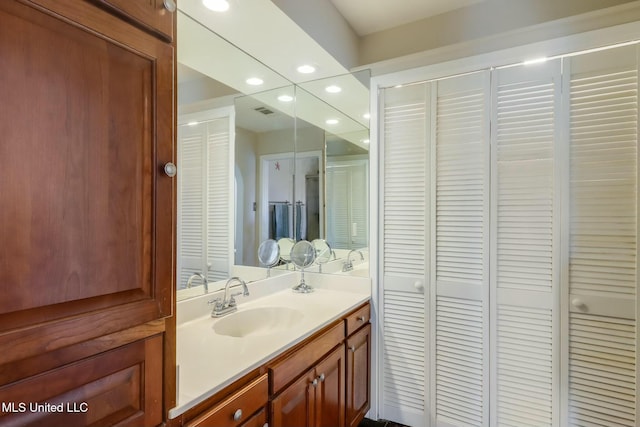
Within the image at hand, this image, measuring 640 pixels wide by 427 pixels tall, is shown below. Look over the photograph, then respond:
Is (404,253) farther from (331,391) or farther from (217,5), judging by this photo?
(217,5)

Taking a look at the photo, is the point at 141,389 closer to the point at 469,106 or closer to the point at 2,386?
the point at 2,386

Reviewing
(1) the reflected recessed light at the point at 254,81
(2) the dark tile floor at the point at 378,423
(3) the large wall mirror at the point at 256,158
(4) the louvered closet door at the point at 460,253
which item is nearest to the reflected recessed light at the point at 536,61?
(4) the louvered closet door at the point at 460,253

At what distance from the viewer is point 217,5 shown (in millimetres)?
1424

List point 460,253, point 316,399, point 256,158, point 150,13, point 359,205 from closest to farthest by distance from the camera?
point 150,13 → point 316,399 → point 460,253 → point 256,158 → point 359,205

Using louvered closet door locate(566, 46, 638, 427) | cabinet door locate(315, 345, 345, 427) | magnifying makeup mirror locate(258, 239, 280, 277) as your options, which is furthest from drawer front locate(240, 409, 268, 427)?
louvered closet door locate(566, 46, 638, 427)

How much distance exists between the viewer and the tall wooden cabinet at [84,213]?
1.84 ft

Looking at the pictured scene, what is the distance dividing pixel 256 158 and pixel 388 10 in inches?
48.2

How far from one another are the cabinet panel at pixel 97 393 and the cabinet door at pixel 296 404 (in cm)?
54

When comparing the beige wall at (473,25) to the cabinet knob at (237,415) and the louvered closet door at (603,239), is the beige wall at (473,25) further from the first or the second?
the cabinet knob at (237,415)

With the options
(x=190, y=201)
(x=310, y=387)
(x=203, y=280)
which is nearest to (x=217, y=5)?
(x=190, y=201)

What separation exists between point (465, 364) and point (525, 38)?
1833 millimetres

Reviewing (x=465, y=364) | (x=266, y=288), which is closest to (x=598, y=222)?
(x=465, y=364)

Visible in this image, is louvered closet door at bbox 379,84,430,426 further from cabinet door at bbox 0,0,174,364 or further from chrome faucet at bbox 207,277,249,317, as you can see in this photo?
cabinet door at bbox 0,0,174,364

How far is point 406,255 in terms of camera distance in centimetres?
205
